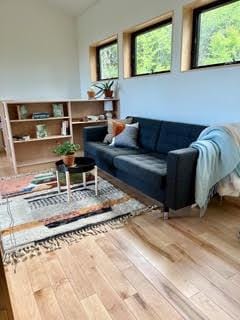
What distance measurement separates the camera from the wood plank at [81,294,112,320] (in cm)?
131

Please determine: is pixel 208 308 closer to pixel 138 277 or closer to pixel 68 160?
pixel 138 277

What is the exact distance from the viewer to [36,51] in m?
5.04

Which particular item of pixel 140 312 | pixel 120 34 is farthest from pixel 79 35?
pixel 140 312

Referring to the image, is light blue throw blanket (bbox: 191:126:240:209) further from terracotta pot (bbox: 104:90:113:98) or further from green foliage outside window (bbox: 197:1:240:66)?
terracotta pot (bbox: 104:90:113:98)

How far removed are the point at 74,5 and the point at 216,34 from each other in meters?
3.24

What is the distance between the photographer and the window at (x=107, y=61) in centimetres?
453

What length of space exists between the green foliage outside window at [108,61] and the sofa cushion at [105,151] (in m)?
1.70

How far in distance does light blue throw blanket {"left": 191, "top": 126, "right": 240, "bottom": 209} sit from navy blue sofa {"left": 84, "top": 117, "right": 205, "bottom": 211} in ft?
0.21

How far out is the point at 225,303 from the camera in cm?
138

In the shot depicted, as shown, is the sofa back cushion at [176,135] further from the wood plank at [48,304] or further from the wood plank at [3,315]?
the wood plank at [3,315]

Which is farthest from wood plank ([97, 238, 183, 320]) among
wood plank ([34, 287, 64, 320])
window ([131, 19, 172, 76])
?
window ([131, 19, 172, 76])

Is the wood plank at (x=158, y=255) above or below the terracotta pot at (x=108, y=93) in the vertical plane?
below

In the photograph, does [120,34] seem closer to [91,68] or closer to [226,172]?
[91,68]

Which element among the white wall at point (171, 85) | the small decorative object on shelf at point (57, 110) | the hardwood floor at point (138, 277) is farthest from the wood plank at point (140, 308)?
the small decorative object on shelf at point (57, 110)
